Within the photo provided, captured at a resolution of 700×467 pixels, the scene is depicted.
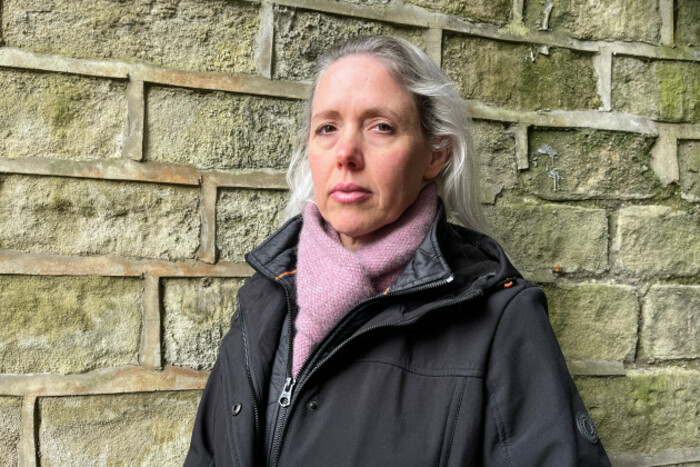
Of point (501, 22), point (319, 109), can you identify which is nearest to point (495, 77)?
point (501, 22)

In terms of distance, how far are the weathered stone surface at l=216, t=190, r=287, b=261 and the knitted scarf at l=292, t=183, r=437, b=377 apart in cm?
47

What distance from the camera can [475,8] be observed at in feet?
7.09

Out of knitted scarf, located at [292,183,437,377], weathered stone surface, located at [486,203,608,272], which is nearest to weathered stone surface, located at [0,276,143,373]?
knitted scarf, located at [292,183,437,377]

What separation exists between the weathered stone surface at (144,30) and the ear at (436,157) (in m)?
0.73

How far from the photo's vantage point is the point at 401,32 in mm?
2102

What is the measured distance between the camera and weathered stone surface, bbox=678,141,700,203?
7.53 feet

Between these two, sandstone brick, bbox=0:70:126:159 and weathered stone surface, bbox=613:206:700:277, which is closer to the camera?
sandstone brick, bbox=0:70:126:159

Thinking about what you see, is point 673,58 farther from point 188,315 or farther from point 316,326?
point 188,315

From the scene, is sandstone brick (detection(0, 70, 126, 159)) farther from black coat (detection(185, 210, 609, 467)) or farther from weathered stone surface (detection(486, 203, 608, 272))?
weathered stone surface (detection(486, 203, 608, 272))

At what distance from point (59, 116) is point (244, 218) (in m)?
0.64

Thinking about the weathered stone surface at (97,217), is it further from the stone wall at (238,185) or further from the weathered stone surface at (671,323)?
the weathered stone surface at (671,323)

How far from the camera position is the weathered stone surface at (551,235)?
7.07 ft

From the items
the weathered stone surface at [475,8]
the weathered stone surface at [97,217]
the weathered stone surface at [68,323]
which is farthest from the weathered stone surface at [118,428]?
the weathered stone surface at [475,8]

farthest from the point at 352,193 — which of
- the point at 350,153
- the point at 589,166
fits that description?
the point at 589,166
